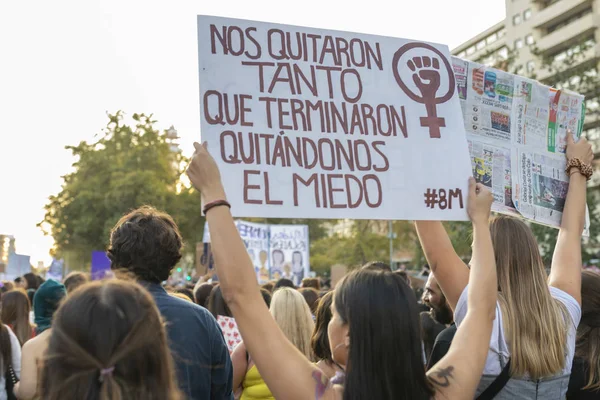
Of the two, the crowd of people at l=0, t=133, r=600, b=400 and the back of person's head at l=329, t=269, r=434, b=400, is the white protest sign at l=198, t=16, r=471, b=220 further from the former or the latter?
the back of person's head at l=329, t=269, r=434, b=400

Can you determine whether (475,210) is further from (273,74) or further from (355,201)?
(273,74)

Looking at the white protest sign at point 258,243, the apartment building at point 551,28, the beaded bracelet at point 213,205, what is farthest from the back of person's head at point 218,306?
the apartment building at point 551,28

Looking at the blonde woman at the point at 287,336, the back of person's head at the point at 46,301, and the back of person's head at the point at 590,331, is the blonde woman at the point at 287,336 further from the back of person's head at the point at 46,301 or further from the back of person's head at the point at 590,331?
the back of person's head at the point at 46,301

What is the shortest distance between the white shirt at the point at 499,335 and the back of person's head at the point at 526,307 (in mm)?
35

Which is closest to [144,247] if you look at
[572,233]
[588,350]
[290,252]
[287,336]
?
[287,336]

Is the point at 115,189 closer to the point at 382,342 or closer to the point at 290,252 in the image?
the point at 290,252

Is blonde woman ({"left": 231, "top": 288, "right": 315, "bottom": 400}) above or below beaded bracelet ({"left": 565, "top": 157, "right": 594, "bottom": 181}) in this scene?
below

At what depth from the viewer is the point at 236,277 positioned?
216cm

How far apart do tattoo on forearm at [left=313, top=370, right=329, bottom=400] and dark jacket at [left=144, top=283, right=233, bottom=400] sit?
855 mm

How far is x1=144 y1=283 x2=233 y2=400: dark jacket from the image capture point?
286 centimetres

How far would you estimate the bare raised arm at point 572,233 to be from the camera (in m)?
3.14

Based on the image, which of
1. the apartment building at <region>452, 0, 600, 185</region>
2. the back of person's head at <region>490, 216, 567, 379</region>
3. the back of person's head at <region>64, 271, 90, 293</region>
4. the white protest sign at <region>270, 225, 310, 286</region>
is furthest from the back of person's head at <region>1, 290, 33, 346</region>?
the apartment building at <region>452, 0, 600, 185</region>

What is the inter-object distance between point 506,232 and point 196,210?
35.5 meters

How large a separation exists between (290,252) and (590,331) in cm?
1493
